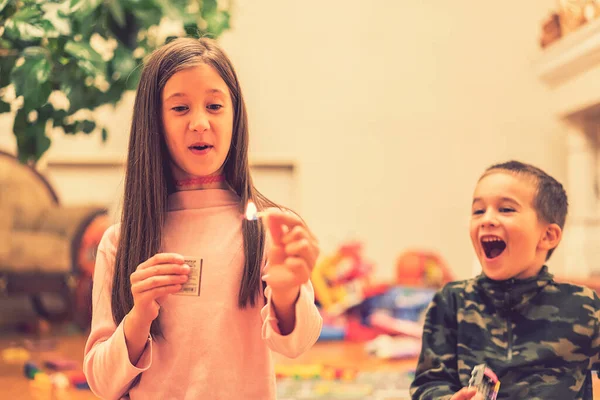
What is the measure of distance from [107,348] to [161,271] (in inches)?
6.1

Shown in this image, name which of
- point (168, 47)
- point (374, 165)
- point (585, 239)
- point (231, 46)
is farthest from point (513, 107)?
point (168, 47)

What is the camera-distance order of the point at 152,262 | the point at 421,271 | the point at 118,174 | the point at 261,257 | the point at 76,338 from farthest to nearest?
the point at 118,174, the point at 421,271, the point at 76,338, the point at 261,257, the point at 152,262

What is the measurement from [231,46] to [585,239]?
215 cm

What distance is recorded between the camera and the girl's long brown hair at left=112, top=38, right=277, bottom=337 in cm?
92

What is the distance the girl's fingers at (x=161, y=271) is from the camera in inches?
31.6

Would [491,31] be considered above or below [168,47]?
above

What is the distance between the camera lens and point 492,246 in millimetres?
1074

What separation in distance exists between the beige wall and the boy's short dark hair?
277 cm

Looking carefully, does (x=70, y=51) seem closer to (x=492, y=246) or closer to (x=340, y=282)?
(x=492, y=246)

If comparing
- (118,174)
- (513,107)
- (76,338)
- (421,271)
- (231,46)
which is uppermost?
(231,46)

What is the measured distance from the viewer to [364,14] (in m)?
3.93

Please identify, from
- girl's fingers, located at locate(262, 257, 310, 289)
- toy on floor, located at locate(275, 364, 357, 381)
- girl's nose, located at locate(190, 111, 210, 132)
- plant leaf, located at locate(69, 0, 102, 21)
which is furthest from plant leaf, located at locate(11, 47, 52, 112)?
toy on floor, located at locate(275, 364, 357, 381)

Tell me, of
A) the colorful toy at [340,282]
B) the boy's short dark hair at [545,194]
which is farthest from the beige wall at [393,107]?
the boy's short dark hair at [545,194]

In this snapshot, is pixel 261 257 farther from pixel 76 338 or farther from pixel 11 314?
pixel 11 314
